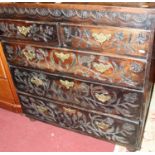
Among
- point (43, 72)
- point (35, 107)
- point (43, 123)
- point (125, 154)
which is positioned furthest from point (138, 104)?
point (43, 123)

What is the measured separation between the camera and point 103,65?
41.6 inches

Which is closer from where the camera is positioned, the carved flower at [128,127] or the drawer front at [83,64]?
the drawer front at [83,64]

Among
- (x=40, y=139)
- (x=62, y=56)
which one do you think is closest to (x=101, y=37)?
(x=62, y=56)

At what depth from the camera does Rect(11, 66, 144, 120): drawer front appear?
43.8 inches

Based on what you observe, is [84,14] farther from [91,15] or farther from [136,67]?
[136,67]

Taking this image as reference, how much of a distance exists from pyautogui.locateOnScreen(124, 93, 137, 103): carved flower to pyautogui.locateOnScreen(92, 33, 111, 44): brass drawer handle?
0.32 m

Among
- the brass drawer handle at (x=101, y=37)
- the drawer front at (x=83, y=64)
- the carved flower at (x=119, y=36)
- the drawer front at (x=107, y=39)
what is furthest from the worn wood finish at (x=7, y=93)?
the carved flower at (x=119, y=36)

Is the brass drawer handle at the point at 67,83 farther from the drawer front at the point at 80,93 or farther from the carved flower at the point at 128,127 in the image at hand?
the carved flower at the point at 128,127

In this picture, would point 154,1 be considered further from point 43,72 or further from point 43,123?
point 43,123

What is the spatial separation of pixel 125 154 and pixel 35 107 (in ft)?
2.40

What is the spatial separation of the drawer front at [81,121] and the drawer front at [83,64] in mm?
292

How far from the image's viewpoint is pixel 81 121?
1386 millimetres

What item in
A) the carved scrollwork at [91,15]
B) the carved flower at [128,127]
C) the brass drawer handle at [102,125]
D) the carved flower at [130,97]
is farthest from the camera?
the brass drawer handle at [102,125]

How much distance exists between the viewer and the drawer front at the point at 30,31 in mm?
1080
